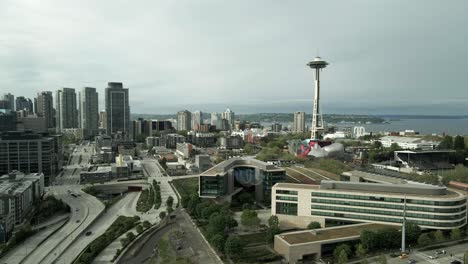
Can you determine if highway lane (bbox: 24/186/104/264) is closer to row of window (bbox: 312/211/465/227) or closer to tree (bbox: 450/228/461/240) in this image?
row of window (bbox: 312/211/465/227)

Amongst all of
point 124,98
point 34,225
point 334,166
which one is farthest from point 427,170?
point 124,98

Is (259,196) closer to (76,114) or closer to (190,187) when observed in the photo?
(190,187)

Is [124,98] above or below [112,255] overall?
above

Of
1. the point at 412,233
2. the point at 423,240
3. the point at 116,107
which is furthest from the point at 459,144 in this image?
the point at 116,107

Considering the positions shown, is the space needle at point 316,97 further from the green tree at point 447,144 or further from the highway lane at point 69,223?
the highway lane at point 69,223

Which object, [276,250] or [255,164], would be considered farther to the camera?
[255,164]

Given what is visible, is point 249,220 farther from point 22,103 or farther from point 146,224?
point 22,103

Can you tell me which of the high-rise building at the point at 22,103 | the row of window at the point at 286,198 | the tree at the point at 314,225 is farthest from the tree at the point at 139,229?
the high-rise building at the point at 22,103
